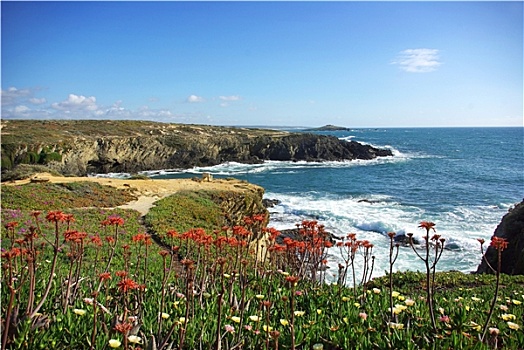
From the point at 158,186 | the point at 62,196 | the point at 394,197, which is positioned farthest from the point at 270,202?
the point at 62,196

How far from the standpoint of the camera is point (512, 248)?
13969mm

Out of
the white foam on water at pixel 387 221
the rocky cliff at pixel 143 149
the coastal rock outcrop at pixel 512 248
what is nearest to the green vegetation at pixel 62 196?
the white foam on water at pixel 387 221

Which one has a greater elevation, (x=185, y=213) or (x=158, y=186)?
(x=158, y=186)

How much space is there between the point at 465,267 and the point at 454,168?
5035 centimetres

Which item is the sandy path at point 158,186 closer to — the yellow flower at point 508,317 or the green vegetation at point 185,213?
the green vegetation at point 185,213

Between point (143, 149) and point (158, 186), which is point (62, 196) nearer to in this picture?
point (158, 186)

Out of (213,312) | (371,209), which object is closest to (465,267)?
(371,209)

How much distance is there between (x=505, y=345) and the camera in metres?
3.67

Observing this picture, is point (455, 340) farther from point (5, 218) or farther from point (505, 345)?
point (5, 218)

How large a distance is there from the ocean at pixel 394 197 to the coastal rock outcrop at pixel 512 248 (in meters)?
3.62

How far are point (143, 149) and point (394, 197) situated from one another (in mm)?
42294

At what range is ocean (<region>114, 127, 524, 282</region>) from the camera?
962 inches

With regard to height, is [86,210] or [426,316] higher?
[426,316]

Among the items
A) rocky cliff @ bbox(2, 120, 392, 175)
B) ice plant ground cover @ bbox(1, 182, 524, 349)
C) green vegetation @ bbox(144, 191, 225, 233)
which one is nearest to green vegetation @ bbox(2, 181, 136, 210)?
green vegetation @ bbox(144, 191, 225, 233)
